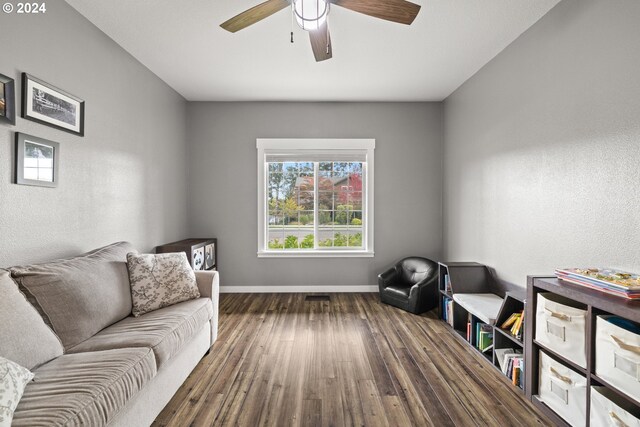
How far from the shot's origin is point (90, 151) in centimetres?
274

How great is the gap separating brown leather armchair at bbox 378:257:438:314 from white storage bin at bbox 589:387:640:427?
7.22 ft

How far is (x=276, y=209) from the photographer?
4.87m

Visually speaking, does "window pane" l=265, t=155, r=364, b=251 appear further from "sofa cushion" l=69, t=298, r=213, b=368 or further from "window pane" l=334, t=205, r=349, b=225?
"sofa cushion" l=69, t=298, r=213, b=368

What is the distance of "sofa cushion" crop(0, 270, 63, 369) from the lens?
60.5 inches

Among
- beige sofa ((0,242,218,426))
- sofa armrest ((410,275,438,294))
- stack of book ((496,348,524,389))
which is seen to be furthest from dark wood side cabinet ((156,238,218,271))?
stack of book ((496,348,524,389))

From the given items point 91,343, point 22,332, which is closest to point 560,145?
point 91,343

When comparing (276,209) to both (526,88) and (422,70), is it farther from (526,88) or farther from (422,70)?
(526,88)

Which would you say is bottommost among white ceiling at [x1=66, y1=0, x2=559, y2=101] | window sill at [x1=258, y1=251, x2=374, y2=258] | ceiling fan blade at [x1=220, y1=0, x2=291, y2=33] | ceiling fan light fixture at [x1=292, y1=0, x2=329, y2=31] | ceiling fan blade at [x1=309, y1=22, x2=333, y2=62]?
window sill at [x1=258, y1=251, x2=374, y2=258]

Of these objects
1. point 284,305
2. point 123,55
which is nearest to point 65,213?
point 123,55

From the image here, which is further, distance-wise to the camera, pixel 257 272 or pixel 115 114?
pixel 257 272

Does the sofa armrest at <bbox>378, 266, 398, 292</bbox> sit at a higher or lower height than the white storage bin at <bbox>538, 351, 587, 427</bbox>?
higher

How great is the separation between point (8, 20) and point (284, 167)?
125 inches

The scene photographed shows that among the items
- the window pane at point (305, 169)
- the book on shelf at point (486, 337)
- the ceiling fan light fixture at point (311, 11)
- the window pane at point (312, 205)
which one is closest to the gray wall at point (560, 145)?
the book on shelf at point (486, 337)

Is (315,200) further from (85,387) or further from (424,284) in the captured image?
(85,387)
